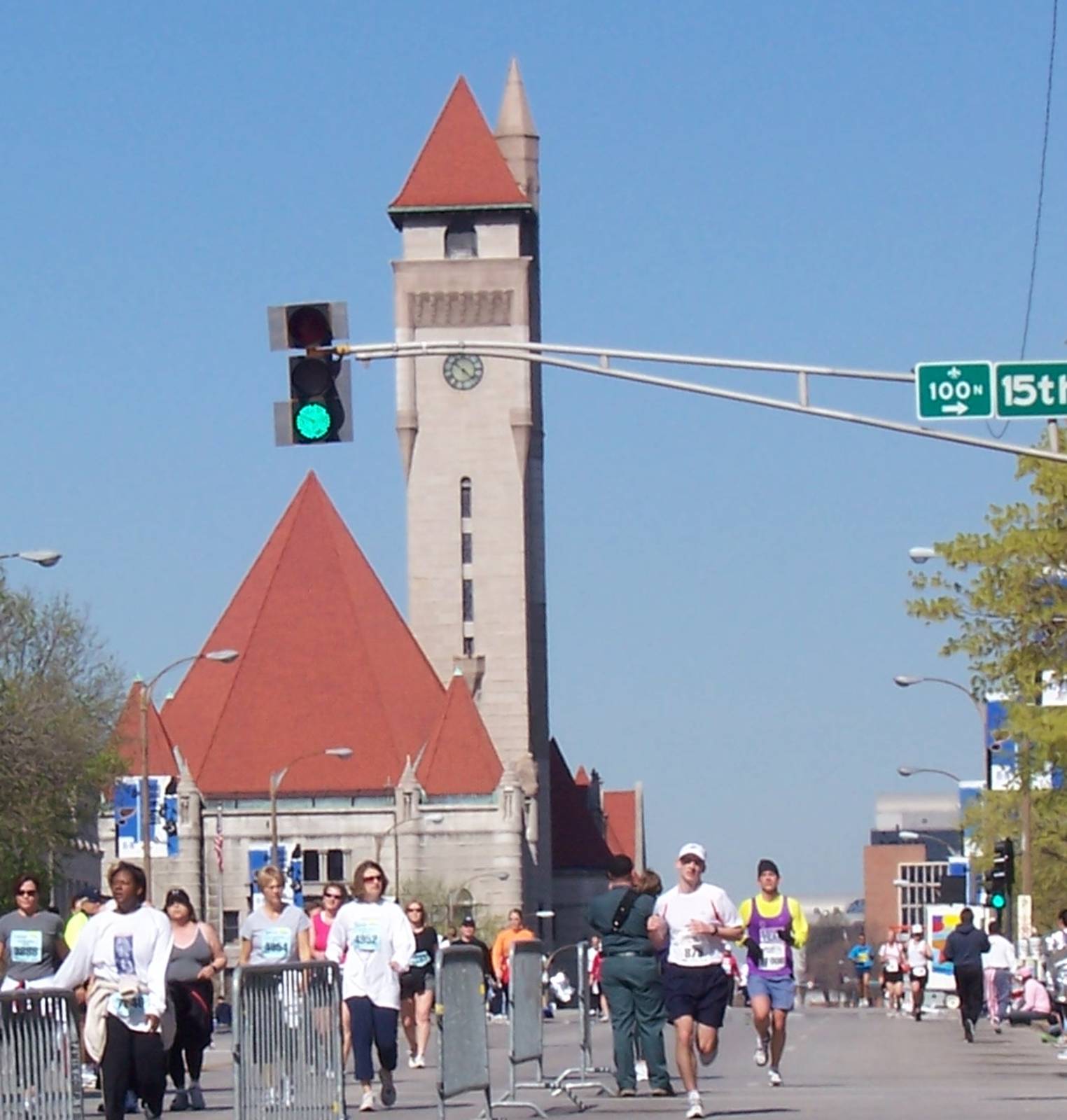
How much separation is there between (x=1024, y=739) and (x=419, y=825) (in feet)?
203

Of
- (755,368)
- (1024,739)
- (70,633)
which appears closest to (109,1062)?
(755,368)

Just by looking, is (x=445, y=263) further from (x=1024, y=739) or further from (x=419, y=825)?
(x=1024, y=739)

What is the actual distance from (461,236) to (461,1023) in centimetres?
8544

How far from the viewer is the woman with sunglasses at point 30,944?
17172 mm

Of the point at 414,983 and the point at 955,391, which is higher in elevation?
the point at 955,391

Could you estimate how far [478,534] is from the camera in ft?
315

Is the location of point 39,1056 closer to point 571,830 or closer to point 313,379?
point 313,379

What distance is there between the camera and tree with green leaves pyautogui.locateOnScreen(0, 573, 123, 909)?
49781mm

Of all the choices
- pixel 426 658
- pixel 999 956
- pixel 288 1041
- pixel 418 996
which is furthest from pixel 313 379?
pixel 426 658

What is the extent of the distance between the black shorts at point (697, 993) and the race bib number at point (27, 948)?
13.9ft

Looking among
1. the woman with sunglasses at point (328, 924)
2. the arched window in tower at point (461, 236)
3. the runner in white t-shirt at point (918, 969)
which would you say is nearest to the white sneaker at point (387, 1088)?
the woman with sunglasses at point (328, 924)

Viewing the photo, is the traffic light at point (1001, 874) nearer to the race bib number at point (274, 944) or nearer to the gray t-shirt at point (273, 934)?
the gray t-shirt at point (273, 934)

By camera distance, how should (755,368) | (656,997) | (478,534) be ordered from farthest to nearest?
(478,534)
(755,368)
(656,997)

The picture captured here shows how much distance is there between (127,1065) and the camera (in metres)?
14.1
